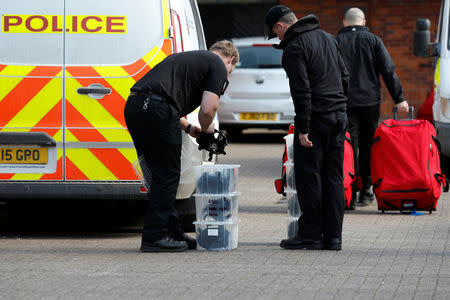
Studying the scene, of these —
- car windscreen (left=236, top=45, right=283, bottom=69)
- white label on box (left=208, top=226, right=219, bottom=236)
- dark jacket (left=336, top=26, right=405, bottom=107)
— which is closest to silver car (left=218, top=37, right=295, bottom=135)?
car windscreen (left=236, top=45, right=283, bottom=69)

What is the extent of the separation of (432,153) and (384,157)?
1.43 ft

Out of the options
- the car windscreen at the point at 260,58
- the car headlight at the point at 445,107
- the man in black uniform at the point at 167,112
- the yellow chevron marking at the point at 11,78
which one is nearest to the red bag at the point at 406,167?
the car headlight at the point at 445,107

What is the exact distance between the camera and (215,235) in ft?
24.6

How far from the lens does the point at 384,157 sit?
982 centimetres

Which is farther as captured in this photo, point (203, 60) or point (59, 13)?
point (59, 13)

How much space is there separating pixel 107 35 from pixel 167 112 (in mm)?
916

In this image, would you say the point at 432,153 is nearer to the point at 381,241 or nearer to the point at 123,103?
the point at 381,241

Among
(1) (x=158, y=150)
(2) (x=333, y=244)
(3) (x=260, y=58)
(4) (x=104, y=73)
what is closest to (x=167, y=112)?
(1) (x=158, y=150)

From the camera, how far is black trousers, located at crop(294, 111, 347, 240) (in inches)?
297

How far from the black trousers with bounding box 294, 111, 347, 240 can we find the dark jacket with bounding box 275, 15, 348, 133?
118 mm

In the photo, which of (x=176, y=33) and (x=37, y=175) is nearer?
(x=37, y=175)

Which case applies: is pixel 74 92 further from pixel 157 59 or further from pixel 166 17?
pixel 166 17

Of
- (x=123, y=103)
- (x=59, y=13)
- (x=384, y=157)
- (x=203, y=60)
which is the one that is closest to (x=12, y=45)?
(x=59, y=13)

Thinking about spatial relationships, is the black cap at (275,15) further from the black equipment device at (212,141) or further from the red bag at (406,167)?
the red bag at (406,167)
